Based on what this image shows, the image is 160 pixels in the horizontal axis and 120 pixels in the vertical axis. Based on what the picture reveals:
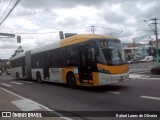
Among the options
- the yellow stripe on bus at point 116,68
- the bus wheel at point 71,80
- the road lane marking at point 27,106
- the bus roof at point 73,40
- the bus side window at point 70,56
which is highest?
the bus roof at point 73,40

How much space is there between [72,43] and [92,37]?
209cm

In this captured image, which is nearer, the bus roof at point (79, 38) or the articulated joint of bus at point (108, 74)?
the articulated joint of bus at point (108, 74)

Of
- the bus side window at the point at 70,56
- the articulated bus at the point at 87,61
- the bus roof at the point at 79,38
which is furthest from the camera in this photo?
the bus side window at the point at 70,56

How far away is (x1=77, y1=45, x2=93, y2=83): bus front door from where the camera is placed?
1566 centimetres

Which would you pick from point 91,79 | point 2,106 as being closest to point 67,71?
point 91,79

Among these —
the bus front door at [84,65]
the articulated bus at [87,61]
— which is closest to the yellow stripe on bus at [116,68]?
the articulated bus at [87,61]

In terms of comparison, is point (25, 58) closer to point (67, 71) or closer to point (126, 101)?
point (67, 71)

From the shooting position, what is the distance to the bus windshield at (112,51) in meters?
15.2

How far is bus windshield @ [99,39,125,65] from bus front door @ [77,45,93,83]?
972 millimetres

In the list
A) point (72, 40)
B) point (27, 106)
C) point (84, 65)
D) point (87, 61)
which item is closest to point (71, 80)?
point (84, 65)

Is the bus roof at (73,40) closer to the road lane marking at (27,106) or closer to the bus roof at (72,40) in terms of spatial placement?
the bus roof at (72,40)

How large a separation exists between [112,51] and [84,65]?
1.70m

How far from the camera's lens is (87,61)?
1577cm

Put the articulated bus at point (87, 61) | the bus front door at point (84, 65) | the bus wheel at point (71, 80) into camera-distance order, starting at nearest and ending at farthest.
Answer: the articulated bus at point (87, 61) → the bus front door at point (84, 65) → the bus wheel at point (71, 80)
